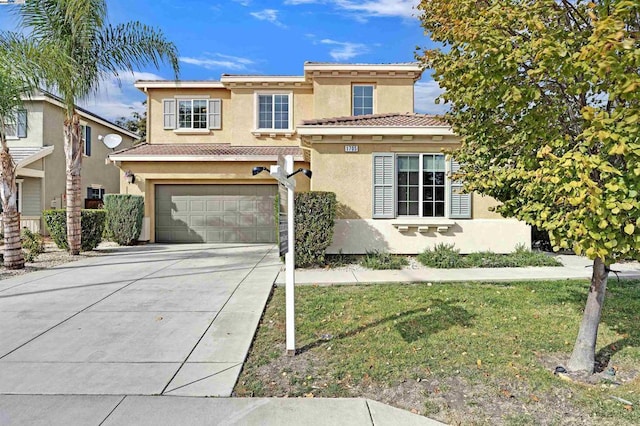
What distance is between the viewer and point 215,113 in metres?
16.0

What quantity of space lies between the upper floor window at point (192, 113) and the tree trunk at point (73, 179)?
5.02m

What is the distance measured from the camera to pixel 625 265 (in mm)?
9914

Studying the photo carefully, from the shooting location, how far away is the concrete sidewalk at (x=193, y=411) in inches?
123

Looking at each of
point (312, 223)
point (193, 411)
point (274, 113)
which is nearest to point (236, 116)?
point (274, 113)

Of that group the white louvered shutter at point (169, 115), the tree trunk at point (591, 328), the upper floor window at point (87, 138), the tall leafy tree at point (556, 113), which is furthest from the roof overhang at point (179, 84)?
the tree trunk at point (591, 328)

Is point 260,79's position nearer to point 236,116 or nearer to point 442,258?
point 236,116

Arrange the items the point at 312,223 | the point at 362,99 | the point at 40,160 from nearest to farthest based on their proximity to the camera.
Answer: the point at 312,223, the point at 362,99, the point at 40,160

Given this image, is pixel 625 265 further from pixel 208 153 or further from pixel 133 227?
pixel 133 227

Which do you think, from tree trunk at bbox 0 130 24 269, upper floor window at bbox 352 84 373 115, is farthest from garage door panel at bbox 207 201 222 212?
upper floor window at bbox 352 84 373 115

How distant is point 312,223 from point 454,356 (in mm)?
5504

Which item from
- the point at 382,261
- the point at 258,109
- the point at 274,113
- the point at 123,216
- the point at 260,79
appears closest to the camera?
the point at 382,261

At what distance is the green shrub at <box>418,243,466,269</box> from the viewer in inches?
384

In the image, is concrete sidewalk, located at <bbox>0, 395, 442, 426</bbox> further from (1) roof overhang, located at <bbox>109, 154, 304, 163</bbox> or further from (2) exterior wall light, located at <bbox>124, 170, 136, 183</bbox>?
(2) exterior wall light, located at <bbox>124, 170, 136, 183</bbox>

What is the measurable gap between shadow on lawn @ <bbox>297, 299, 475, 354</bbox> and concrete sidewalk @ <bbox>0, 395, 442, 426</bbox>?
1.18 m
